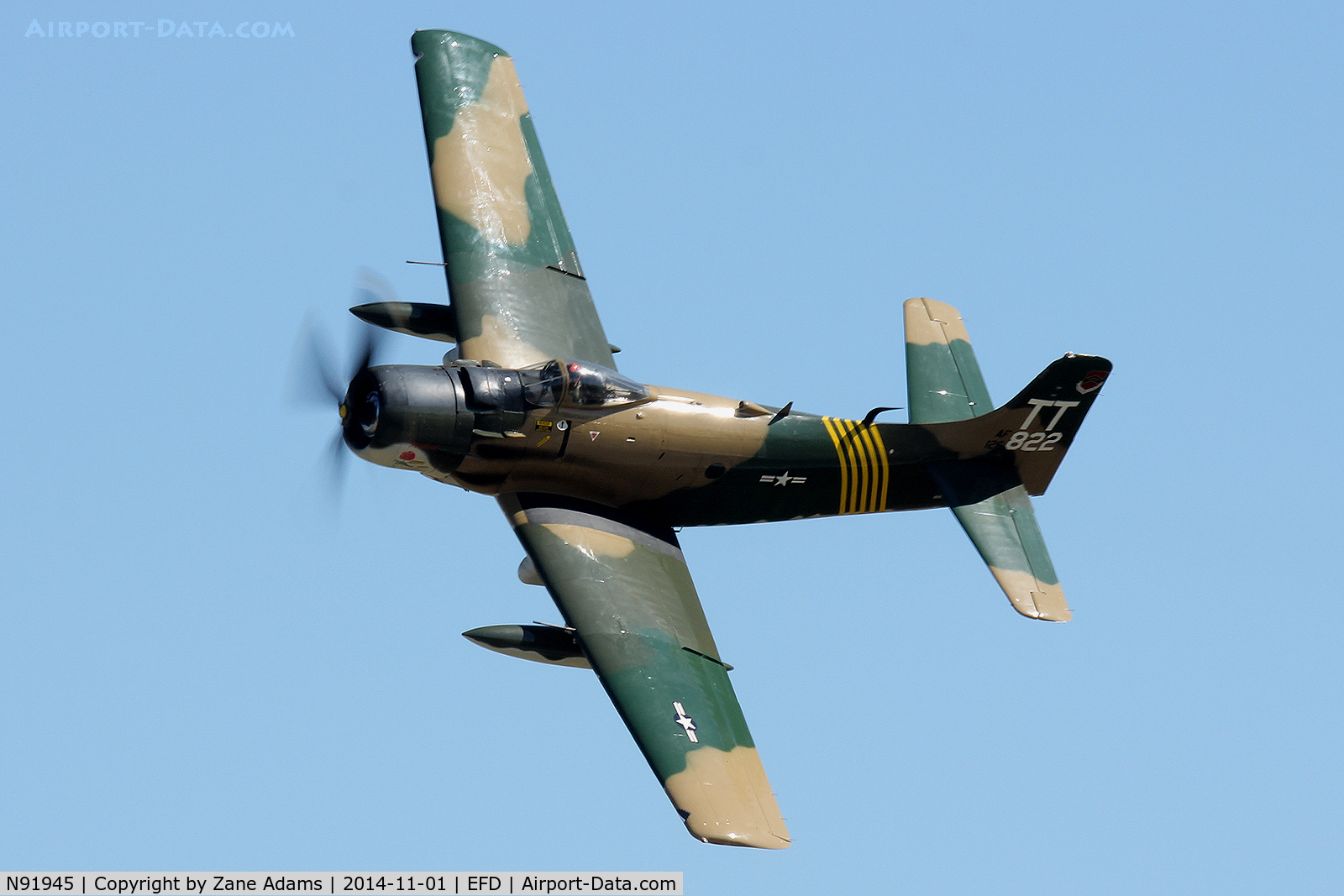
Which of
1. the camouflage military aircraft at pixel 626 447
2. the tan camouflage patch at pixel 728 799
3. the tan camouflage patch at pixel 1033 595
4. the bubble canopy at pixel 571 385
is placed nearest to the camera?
the tan camouflage patch at pixel 728 799

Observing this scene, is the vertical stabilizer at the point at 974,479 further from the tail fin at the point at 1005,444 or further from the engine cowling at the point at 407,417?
the engine cowling at the point at 407,417

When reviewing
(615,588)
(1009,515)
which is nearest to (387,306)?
(615,588)

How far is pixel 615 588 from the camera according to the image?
71.9 ft

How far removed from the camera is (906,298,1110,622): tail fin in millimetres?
23812

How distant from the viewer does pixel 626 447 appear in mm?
22812

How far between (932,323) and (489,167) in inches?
272

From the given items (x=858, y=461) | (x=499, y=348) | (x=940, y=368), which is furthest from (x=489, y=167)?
(x=940, y=368)

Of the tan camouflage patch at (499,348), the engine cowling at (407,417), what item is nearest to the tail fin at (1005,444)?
the tan camouflage patch at (499,348)

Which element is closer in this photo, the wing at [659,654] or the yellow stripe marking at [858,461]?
the wing at [659,654]

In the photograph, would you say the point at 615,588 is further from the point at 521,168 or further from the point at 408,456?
the point at 521,168

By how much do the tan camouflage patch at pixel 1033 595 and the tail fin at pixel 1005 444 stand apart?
0.02 metres

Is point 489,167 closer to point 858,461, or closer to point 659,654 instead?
point 858,461

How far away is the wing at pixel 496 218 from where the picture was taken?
24078 mm

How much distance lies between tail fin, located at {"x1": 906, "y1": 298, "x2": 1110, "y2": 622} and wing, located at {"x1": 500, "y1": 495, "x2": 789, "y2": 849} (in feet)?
13.7
